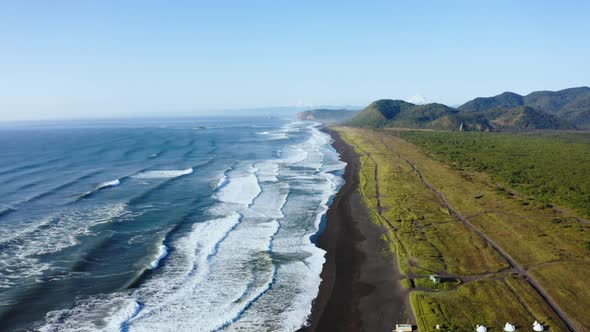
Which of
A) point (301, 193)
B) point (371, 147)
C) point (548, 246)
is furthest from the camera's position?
point (371, 147)

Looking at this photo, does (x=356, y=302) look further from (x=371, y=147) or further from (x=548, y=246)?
(x=371, y=147)

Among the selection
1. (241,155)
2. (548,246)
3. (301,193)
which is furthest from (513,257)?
(241,155)

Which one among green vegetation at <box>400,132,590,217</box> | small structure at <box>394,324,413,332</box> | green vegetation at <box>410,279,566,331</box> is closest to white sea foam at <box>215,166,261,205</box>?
green vegetation at <box>410,279,566,331</box>

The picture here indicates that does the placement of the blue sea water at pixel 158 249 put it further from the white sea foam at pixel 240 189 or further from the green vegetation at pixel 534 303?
the green vegetation at pixel 534 303

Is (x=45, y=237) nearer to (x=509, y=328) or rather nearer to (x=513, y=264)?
(x=509, y=328)

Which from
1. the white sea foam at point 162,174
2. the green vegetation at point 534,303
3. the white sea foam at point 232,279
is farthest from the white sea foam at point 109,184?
the green vegetation at point 534,303

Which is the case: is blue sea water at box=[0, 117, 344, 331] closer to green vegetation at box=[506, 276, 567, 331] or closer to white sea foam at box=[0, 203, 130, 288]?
white sea foam at box=[0, 203, 130, 288]
